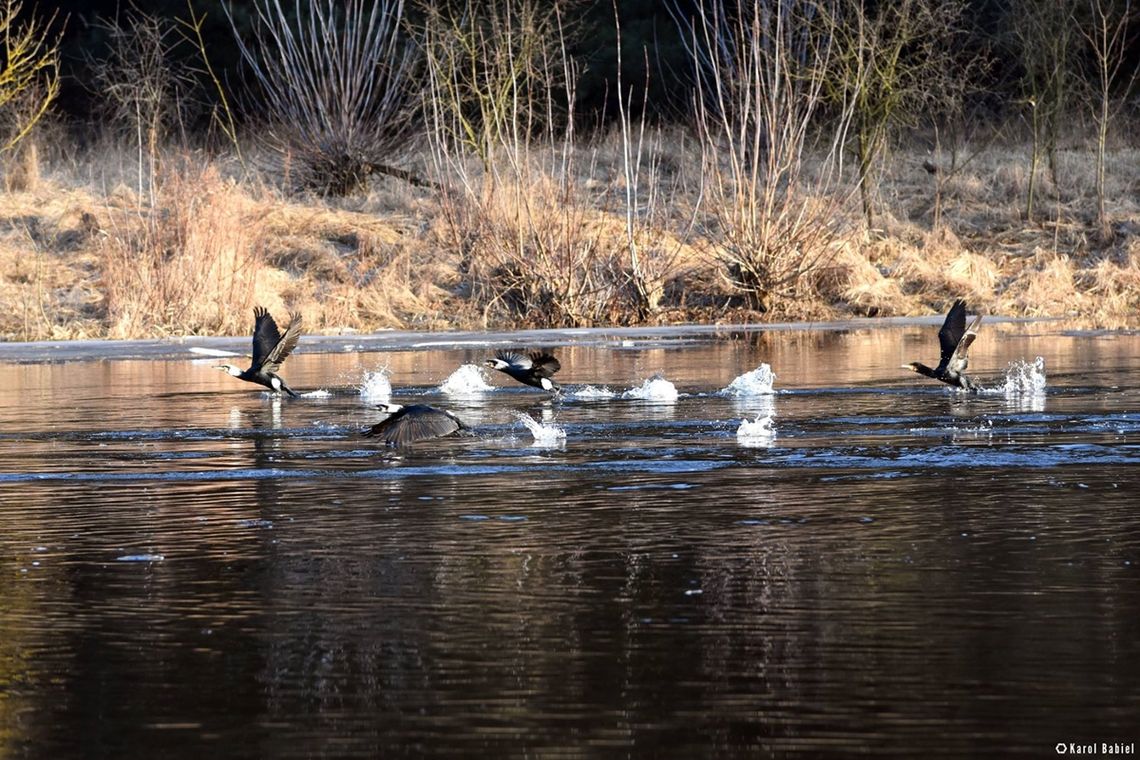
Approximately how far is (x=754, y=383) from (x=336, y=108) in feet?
63.1

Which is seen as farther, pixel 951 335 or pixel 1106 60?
pixel 1106 60

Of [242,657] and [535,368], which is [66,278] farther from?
[242,657]

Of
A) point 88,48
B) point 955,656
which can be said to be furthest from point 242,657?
point 88,48

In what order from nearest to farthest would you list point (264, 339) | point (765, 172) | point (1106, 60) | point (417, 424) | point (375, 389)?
point (417, 424) → point (264, 339) → point (375, 389) → point (765, 172) → point (1106, 60)

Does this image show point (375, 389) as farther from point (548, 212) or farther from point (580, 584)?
point (548, 212)

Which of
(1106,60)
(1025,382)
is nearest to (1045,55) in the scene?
(1106,60)

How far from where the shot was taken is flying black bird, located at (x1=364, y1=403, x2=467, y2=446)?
1155 cm

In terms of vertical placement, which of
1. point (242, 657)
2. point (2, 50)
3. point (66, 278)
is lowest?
point (242, 657)

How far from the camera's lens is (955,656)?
607cm

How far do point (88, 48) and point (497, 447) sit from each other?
35.6m

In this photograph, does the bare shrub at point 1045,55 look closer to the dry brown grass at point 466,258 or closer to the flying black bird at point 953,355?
the dry brown grass at point 466,258

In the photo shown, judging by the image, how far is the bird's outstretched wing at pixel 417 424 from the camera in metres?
11.6

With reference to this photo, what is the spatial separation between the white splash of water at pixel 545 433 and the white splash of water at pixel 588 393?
9.29 ft

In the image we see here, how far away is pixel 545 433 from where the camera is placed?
1272cm
